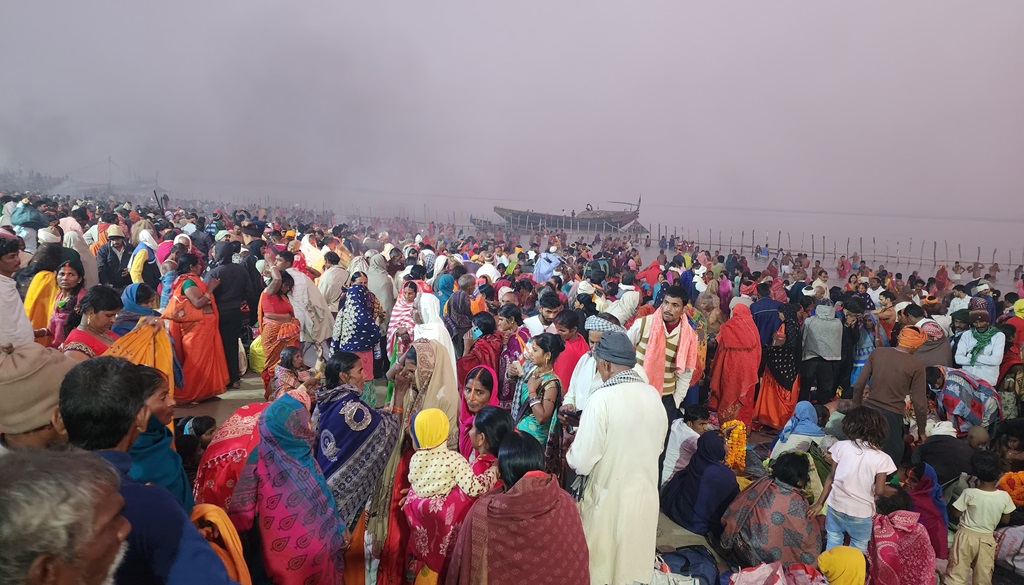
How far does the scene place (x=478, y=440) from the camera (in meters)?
A: 2.49

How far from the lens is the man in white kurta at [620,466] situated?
8.30 ft

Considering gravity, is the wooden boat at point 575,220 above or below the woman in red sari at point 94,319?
above

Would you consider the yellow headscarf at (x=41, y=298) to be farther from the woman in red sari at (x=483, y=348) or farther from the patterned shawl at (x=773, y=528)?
the patterned shawl at (x=773, y=528)

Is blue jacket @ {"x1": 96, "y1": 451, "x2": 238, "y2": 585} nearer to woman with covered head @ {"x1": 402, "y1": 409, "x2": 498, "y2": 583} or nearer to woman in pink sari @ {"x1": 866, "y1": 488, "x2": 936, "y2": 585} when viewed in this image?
woman with covered head @ {"x1": 402, "y1": 409, "x2": 498, "y2": 583}

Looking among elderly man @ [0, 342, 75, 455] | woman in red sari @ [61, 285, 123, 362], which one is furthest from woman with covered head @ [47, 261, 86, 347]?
elderly man @ [0, 342, 75, 455]

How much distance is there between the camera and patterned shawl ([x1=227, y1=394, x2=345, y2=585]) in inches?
77.2

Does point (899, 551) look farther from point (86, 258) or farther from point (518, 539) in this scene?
point (86, 258)

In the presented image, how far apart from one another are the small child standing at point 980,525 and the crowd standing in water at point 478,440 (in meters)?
0.01

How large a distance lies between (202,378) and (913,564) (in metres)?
5.29

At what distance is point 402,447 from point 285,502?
0.88 m

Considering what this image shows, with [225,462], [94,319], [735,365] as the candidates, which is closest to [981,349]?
[735,365]

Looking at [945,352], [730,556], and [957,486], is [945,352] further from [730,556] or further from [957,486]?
[730,556]

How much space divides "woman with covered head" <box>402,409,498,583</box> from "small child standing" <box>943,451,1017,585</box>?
2.83 m

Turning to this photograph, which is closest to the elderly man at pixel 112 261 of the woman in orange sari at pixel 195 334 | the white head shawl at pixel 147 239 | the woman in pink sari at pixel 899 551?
the white head shawl at pixel 147 239
